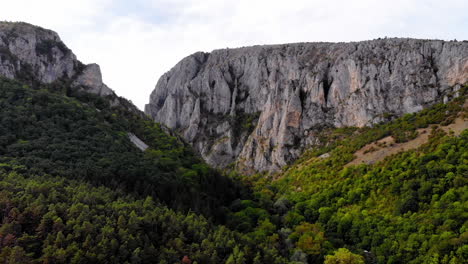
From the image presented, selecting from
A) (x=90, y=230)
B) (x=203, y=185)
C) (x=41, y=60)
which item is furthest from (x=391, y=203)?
(x=41, y=60)

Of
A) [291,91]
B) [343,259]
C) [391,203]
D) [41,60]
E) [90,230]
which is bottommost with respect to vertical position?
[90,230]

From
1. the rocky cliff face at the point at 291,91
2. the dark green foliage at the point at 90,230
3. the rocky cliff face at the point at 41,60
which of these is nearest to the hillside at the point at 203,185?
the dark green foliage at the point at 90,230

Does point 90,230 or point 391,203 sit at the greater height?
point 391,203

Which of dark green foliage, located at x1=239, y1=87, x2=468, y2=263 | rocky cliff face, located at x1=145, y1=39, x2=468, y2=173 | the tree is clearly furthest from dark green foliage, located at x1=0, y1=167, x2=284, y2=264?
rocky cliff face, located at x1=145, y1=39, x2=468, y2=173

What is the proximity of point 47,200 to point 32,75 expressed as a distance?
64838 mm

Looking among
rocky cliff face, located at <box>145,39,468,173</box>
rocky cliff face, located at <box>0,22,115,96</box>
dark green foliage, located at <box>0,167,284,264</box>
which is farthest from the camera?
rocky cliff face, located at <box>145,39,468,173</box>

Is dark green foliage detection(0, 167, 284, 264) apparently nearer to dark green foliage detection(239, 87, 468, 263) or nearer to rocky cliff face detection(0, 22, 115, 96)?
dark green foliage detection(239, 87, 468, 263)

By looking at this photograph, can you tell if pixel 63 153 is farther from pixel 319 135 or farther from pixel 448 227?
pixel 319 135

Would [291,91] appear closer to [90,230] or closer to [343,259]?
[343,259]

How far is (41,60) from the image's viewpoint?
88.4 meters

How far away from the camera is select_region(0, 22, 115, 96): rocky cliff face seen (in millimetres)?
81688

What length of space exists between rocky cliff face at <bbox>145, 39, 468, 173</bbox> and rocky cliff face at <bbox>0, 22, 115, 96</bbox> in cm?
4816

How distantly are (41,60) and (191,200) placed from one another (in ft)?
226

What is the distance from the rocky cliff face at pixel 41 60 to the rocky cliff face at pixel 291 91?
158 ft
